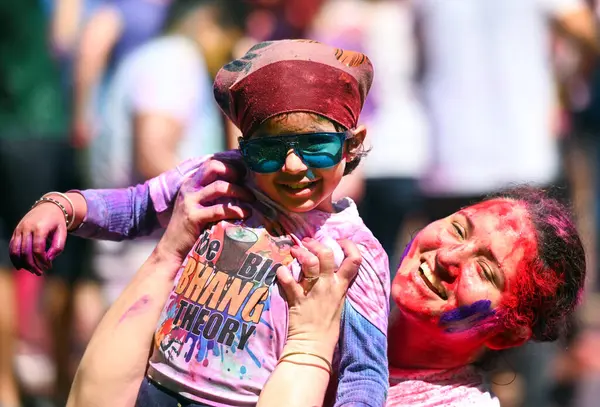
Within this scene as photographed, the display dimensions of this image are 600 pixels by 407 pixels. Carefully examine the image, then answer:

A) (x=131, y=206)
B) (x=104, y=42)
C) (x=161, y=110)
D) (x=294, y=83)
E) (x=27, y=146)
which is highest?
(x=294, y=83)

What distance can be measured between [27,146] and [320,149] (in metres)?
3.29

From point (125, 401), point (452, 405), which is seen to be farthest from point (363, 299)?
point (125, 401)

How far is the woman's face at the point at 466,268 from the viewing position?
309cm

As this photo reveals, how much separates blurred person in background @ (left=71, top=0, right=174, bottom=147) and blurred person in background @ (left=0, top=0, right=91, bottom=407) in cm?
20

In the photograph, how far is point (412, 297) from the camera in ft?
10.2

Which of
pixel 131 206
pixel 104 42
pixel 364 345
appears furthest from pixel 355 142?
pixel 104 42

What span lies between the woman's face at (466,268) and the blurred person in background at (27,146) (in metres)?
3.07

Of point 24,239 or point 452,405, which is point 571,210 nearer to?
point 452,405

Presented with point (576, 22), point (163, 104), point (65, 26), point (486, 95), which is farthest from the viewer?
point (65, 26)

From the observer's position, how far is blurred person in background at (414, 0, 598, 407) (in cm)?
564

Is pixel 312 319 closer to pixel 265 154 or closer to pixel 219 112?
pixel 265 154

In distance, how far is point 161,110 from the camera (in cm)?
552

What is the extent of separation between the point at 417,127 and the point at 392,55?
1.20 ft

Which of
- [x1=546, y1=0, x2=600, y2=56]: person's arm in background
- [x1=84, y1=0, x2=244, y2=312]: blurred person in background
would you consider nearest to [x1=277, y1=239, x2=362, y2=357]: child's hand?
[x1=84, y1=0, x2=244, y2=312]: blurred person in background
